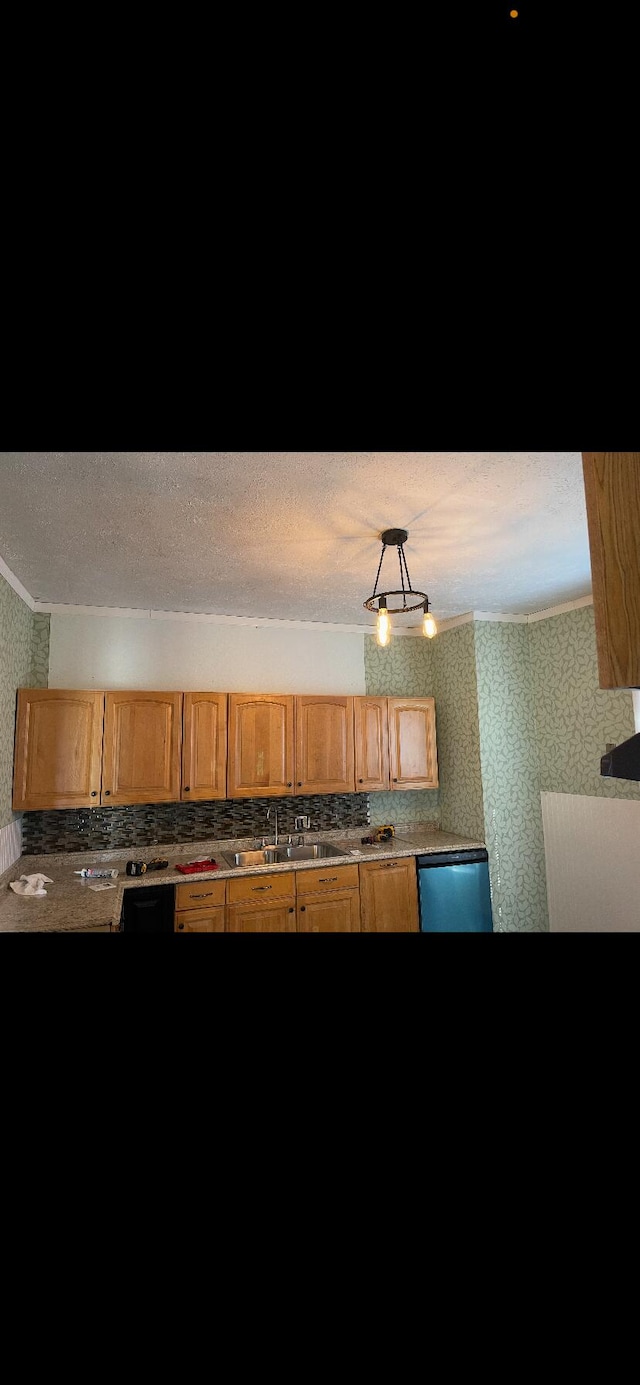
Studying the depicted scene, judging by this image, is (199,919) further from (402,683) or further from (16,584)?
(402,683)

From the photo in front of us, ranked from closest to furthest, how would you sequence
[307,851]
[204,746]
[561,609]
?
[204,746]
[561,609]
[307,851]

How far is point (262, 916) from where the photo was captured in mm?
3172

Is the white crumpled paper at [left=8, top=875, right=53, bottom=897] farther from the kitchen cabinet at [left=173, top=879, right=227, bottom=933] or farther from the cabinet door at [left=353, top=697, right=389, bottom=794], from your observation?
the cabinet door at [left=353, top=697, right=389, bottom=794]

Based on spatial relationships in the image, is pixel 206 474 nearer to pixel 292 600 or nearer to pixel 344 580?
pixel 344 580

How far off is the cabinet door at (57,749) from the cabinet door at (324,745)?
4.00 feet

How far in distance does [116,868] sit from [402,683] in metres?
2.37

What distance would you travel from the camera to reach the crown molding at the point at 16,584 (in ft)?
9.21

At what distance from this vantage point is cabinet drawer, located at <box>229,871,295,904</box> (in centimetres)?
314

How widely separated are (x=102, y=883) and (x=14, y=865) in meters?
0.60

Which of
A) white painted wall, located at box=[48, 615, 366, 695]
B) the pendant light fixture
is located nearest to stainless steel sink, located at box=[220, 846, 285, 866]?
white painted wall, located at box=[48, 615, 366, 695]

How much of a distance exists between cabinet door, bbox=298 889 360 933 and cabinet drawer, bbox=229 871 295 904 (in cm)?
12

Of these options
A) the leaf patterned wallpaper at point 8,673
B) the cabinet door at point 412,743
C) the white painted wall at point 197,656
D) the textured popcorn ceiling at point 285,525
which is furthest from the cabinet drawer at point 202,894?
the textured popcorn ceiling at point 285,525

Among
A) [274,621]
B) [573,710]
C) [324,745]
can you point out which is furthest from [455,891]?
[274,621]

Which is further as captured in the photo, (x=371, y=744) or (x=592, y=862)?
(x=371, y=744)
